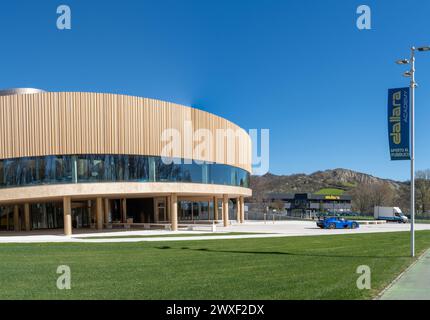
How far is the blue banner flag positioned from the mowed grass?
4027mm

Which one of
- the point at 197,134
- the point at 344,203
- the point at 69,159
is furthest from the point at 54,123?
the point at 344,203

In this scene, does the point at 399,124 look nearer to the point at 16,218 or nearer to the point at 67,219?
the point at 67,219

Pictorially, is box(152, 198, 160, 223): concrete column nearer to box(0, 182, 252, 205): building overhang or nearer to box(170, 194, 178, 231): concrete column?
box(170, 194, 178, 231): concrete column

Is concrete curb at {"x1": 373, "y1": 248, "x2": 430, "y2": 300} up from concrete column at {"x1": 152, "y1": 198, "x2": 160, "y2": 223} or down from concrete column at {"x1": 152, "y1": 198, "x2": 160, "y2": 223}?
up

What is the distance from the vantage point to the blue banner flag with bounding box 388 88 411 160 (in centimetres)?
1734

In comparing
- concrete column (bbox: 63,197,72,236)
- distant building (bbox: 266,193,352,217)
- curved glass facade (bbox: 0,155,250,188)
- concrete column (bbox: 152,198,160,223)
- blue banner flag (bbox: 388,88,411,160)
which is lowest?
distant building (bbox: 266,193,352,217)

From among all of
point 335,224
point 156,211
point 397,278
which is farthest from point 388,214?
point 397,278

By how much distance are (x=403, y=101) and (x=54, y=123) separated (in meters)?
26.9

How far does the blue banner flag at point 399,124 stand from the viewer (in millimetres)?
17344

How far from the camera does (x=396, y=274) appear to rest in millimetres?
12297
